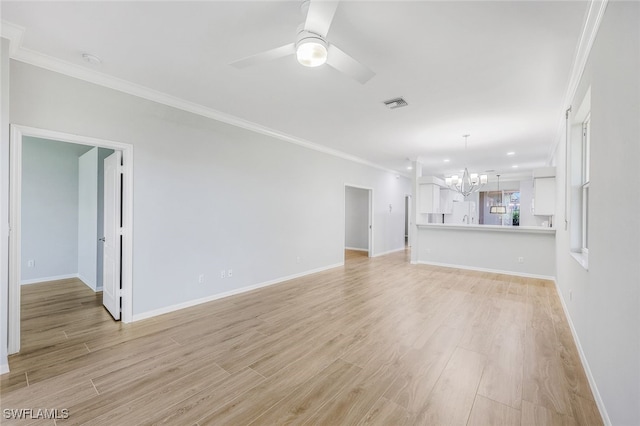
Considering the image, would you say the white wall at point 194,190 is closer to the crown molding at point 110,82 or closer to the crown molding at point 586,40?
the crown molding at point 110,82

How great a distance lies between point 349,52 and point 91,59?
2559mm

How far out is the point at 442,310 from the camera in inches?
149

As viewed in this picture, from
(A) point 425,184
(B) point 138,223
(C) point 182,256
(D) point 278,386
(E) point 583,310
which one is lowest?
(D) point 278,386

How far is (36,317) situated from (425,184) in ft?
25.4

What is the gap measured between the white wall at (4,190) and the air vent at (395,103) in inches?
149

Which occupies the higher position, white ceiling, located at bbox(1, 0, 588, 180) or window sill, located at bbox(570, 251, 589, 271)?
white ceiling, located at bbox(1, 0, 588, 180)

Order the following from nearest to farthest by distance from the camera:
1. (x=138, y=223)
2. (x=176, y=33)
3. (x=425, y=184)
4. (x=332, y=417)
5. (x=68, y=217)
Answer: (x=332, y=417), (x=176, y=33), (x=138, y=223), (x=68, y=217), (x=425, y=184)

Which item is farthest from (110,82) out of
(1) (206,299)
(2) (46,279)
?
(2) (46,279)

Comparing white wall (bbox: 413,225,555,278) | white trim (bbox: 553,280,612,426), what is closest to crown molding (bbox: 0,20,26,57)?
white trim (bbox: 553,280,612,426)

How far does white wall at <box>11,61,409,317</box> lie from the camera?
9.54 ft

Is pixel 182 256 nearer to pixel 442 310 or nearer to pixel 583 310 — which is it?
pixel 442 310

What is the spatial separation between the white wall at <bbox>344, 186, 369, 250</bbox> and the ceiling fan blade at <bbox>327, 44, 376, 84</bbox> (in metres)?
7.24

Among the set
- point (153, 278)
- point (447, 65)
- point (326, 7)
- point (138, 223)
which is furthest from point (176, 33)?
point (153, 278)

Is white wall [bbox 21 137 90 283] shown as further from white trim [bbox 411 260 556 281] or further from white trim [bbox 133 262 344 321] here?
white trim [bbox 411 260 556 281]
